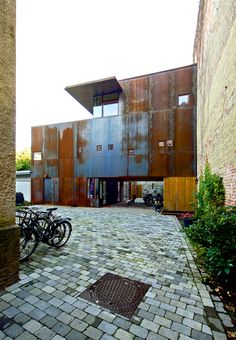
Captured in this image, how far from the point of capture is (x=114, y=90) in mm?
14109

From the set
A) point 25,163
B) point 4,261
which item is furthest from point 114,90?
point 25,163

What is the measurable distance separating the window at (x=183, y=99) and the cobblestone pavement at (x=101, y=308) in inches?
387

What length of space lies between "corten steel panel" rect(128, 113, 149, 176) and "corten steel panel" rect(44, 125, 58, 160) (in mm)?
6311

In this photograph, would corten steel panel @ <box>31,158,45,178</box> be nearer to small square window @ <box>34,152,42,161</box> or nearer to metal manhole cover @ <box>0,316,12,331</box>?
small square window @ <box>34,152,42,161</box>

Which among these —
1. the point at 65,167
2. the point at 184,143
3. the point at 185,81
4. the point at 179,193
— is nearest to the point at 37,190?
the point at 65,167

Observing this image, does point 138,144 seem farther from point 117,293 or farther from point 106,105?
point 117,293

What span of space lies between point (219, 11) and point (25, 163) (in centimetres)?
2866

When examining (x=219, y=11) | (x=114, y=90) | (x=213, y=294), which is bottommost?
(x=213, y=294)

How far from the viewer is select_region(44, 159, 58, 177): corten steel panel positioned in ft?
51.0

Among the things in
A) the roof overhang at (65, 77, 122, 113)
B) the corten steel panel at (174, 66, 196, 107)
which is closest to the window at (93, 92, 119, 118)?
the roof overhang at (65, 77, 122, 113)

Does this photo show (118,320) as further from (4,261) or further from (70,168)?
(70,168)

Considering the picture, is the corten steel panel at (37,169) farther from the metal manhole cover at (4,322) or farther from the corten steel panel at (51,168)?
the metal manhole cover at (4,322)

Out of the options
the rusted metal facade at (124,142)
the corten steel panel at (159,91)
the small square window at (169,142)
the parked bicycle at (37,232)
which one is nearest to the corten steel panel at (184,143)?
the rusted metal facade at (124,142)

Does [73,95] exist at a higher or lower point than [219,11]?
higher
